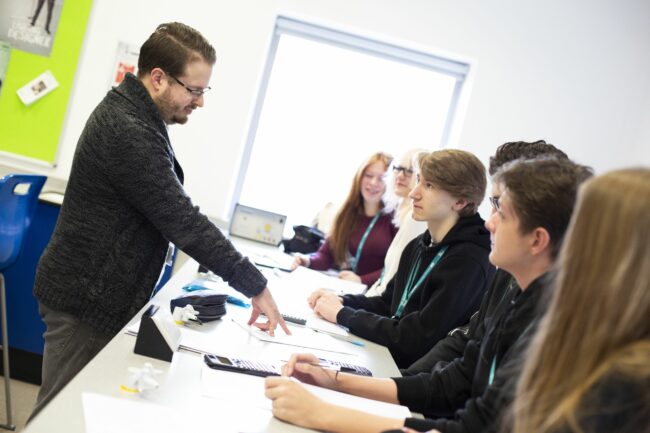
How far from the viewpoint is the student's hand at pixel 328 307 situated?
2.53 metres

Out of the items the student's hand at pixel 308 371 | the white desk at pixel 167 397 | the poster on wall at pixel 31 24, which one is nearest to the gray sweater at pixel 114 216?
the white desk at pixel 167 397

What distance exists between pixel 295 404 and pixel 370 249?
278cm

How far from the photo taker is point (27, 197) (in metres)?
3.20

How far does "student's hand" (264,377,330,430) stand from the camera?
1361 mm

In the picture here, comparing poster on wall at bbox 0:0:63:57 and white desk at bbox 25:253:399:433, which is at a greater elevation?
poster on wall at bbox 0:0:63:57

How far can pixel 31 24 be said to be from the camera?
178 inches

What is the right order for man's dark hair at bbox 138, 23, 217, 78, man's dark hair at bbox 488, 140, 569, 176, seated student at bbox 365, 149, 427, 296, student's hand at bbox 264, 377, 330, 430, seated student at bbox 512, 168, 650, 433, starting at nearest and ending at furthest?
1. seated student at bbox 512, 168, 650, 433
2. student's hand at bbox 264, 377, 330, 430
3. man's dark hair at bbox 138, 23, 217, 78
4. man's dark hair at bbox 488, 140, 569, 176
5. seated student at bbox 365, 149, 427, 296

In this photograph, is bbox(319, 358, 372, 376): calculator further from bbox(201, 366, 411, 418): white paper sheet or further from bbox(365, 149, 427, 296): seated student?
bbox(365, 149, 427, 296): seated student

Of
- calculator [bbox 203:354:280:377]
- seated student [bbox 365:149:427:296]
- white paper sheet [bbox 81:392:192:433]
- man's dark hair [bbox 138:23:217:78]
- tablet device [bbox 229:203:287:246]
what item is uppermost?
man's dark hair [bbox 138:23:217:78]

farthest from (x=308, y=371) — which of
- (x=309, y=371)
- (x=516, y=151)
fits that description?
(x=516, y=151)

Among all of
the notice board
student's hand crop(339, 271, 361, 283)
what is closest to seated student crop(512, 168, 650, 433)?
student's hand crop(339, 271, 361, 283)

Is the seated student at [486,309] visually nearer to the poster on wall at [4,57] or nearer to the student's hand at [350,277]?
the student's hand at [350,277]

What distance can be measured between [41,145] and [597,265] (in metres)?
4.34

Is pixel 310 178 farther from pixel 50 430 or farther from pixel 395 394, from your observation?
pixel 50 430
